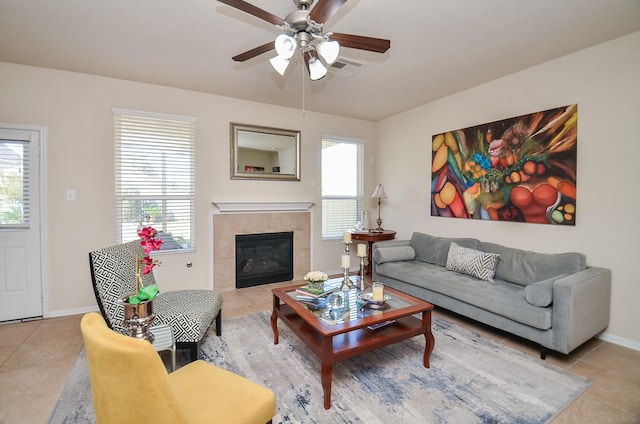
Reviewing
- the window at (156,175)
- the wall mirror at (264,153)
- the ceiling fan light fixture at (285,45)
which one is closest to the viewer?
the ceiling fan light fixture at (285,45)

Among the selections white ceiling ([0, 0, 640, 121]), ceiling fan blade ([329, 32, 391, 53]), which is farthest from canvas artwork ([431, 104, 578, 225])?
ceiling fan blade ([329, 32, 391, 53])

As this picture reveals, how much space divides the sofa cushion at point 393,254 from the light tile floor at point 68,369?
0.91 m

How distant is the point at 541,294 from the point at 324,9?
8.41 ft

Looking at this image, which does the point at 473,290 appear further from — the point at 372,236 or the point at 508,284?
the point at 372,236

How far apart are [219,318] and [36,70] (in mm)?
3204

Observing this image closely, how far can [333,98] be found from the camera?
4059 millimetres

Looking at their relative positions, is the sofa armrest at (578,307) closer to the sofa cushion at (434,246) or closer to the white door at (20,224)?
the sofa cushion at (434,246)

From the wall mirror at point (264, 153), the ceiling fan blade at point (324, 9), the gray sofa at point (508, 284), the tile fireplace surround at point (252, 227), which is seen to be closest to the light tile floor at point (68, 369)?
the gray sofa at point (508, 284)

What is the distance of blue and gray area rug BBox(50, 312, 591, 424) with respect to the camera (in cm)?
175

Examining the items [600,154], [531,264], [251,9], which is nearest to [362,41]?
[251,9]

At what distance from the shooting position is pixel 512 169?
3.28 m

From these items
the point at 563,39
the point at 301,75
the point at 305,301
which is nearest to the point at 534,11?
the point at 563,39

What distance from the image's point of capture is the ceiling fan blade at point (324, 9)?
1.56 m

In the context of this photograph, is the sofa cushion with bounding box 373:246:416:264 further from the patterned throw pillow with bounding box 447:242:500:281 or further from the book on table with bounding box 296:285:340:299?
the book on table with bounding box 296:285:340:299
